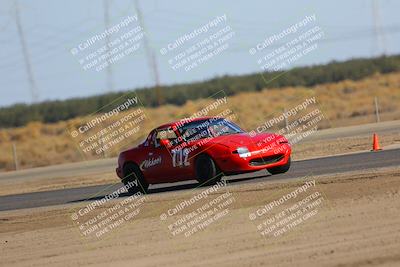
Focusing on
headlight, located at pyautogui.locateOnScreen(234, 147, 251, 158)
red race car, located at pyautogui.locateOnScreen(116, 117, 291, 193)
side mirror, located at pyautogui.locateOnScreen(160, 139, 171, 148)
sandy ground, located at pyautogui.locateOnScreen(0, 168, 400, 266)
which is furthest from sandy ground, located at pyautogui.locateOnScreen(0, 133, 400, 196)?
sandy ground, located at pyautogui.locateOnScreen(0, 168, 400, 266)

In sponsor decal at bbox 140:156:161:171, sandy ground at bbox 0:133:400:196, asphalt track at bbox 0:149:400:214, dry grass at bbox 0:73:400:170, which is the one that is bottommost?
dry grass at bbox 0:73:400:170

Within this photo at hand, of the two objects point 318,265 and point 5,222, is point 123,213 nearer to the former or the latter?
point 5,222

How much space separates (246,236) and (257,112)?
49027mm

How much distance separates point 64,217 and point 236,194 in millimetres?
2993

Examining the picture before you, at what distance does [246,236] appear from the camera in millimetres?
12000

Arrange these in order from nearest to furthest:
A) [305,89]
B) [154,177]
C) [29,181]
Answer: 1. [154,177]
2. [29,181]
3. [305,89]

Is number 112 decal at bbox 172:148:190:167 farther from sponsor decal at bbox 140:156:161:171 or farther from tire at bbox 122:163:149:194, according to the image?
tire at bbox 122:163:149:194

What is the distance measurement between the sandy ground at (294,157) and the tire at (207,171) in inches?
248

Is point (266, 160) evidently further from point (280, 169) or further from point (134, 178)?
point (134, 178)

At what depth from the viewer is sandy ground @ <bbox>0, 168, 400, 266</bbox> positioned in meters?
10.4

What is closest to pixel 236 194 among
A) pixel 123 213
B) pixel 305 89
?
pixel 123 213

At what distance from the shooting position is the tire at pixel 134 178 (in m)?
20.0

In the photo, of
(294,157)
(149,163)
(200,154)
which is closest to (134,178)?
(149,163)

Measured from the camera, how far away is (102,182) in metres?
25.0
